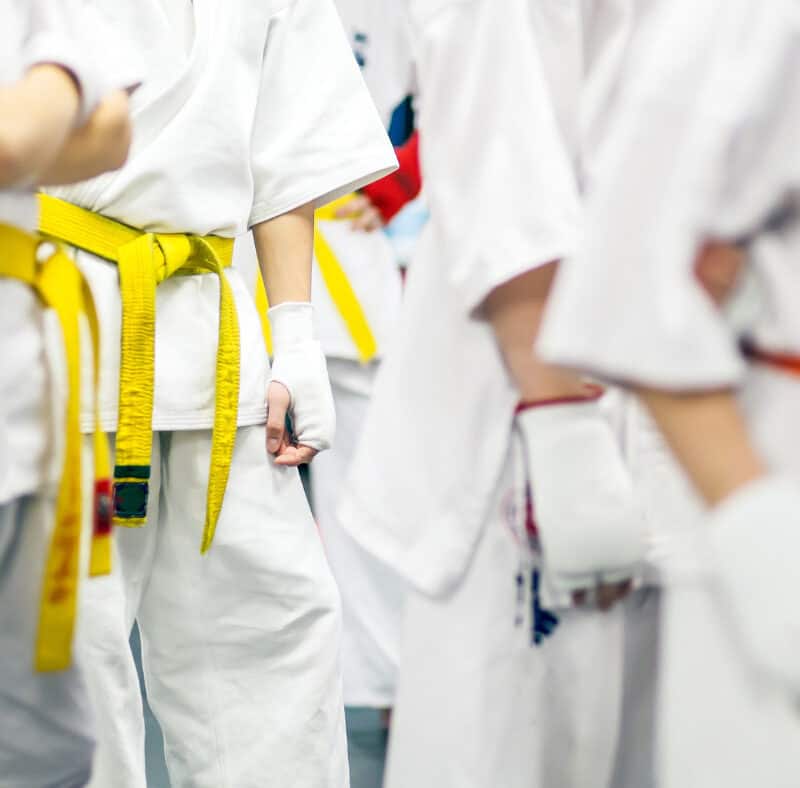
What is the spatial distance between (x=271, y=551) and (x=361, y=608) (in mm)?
1115

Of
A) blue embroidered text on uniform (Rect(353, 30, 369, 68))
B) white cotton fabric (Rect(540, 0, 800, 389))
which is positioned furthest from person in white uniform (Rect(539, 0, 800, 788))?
blue embroidered text on uniform (Rect(353, 30, 369, 68))

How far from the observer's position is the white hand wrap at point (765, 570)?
2.07ft

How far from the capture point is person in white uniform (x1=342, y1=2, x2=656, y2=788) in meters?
0.84

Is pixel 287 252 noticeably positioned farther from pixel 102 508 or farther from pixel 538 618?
pixel 538 618

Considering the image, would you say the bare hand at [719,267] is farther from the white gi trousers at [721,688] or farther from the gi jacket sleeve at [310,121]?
the gi jacket sleeve at [310,121]

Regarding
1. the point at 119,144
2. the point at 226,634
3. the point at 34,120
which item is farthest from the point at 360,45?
the point at 34,120

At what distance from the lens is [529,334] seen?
33.7 inches

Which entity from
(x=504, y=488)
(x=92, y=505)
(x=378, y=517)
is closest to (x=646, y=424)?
(x=504, y=488)

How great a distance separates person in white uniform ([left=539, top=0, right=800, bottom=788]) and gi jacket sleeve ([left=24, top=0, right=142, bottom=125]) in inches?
14.7

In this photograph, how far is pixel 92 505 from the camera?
1.04m

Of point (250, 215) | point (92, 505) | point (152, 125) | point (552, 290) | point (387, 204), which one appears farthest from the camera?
point (387, 204)

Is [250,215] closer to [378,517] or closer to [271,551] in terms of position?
[271,551]

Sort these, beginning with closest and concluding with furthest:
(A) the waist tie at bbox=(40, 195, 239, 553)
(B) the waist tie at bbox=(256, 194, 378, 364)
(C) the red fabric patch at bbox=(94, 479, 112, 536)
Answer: (C) the red fabric patch at bbox=(94, 479, 112, 536) < (A) the waist tie at bbox=(40, 195, 239, 553) < (B) the waist tie at bbox=(256, 194, 378, 364)

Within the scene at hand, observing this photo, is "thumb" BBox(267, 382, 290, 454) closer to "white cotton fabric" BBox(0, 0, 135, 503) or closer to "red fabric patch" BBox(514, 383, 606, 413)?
"white cotton fabric" BBox(0, 0, 135, 503)
